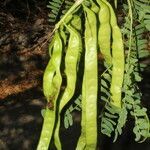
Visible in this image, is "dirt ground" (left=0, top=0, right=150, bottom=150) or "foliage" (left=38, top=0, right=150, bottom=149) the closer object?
"foliage" (left=38, top=0, right=150, bottom=149)

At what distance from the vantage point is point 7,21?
21.2 feet

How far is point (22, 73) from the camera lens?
6695mm

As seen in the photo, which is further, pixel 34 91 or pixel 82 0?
pixel 34 91

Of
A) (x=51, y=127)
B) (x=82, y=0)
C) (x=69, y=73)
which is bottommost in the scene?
(x=51, y=127)

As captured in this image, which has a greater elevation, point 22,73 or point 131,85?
point 131,85

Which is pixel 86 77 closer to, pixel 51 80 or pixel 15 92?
pixel 51 80

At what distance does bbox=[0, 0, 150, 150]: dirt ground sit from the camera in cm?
363

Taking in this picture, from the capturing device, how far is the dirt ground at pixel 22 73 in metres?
3.63

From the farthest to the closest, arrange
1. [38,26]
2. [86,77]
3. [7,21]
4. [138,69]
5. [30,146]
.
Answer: [7,21]
[38,26]
[30,146]
[138,69]
[86,77]

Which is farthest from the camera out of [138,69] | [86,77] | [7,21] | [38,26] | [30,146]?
[7,21]

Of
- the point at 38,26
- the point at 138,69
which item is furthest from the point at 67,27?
the point at 38,26

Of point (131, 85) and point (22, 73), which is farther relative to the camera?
point (22, 73)

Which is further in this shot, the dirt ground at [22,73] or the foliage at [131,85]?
the dirt ground at [22,73]

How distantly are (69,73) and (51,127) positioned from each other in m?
0.12
